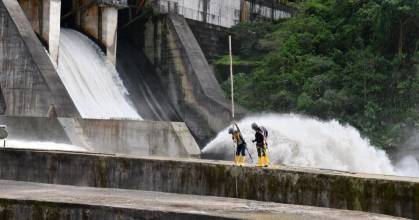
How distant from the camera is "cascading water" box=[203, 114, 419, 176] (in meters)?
20.8

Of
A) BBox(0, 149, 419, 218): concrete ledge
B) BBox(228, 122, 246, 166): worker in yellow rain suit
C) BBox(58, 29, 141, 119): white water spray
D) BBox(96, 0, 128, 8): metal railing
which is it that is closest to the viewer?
BBox(0, 149, 419, 218): concrete ledge

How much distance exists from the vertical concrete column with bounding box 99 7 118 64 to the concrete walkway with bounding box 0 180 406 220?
63.5 ft

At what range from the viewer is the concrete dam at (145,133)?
7184 millimetres

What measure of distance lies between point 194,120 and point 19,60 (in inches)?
347

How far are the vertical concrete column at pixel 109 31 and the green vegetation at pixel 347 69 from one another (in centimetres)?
629

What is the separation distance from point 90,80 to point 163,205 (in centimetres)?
1869

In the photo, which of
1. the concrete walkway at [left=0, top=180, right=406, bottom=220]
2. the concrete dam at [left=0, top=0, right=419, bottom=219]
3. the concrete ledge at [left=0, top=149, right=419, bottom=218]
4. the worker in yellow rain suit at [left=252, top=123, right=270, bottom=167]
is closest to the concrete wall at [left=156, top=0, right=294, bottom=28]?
the concrete dam at [left=0, top=0, right=419, bottom=219]

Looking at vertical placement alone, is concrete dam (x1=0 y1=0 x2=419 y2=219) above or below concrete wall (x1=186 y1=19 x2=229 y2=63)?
below

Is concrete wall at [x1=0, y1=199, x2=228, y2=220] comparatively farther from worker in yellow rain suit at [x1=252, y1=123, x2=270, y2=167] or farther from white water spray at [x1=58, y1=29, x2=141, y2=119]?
white water spray at [x1=58, y1=29, x2=141, y2=119]

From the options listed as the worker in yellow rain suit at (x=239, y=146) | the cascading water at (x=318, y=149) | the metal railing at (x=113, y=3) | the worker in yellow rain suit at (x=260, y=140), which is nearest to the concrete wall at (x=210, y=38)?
the metal railing at (x=113, y=3)

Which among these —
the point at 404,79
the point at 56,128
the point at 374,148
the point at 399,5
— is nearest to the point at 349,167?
the point at 374,148

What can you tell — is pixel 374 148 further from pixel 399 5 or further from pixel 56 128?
pixel 56 128

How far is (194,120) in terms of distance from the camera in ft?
87.7

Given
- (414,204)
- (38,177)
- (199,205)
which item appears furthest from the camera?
(38,177)
